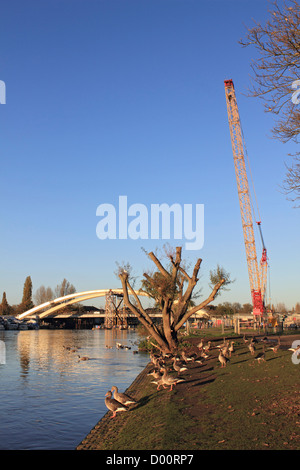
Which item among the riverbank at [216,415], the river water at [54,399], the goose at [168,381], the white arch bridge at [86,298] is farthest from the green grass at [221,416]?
the white arch bridge at [86,298]

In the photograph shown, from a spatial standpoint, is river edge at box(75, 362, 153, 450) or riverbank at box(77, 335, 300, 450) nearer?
riverbank at box(77, 335, 300, 450)

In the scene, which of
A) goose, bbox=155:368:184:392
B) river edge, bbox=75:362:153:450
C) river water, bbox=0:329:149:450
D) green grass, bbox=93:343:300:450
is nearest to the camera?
green grass, bbox=93:343:300:450

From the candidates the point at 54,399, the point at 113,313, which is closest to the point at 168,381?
the point at 54,399

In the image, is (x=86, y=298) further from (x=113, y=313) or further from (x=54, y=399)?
(x=54, y=399)

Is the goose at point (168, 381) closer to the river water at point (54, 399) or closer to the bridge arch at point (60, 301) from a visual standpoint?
the river water at point (54, 399)

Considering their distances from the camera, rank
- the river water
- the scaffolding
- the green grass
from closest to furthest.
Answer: the green grass
the river water
the scaffolding

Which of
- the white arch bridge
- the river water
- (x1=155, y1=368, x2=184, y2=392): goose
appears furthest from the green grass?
the white arch bridge

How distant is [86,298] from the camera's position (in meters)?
171

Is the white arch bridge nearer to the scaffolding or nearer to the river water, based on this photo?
the scaffolding

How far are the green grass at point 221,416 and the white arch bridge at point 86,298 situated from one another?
139 m

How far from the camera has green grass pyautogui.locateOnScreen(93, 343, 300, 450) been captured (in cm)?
1093

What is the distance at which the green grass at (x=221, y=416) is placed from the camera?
10930 millimetres
